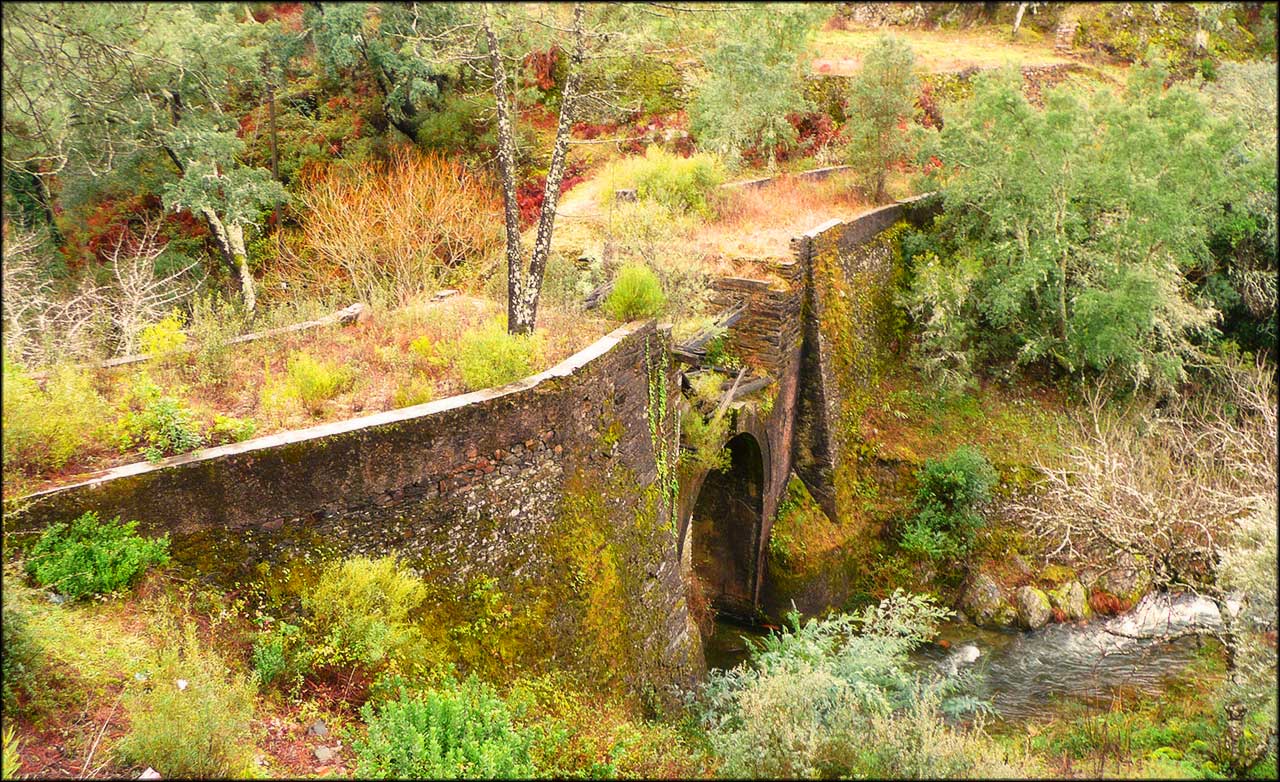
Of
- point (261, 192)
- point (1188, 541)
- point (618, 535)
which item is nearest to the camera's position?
point (618, 535)

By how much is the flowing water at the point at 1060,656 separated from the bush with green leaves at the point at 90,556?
9771 millimetres

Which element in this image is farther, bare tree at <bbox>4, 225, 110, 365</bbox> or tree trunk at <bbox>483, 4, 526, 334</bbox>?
tree trunk at <bbox>483, 4, 526, 334</bbox>

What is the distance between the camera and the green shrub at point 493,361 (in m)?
6.93

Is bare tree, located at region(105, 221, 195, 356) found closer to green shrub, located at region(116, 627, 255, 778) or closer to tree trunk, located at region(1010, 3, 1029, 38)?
green shrub, located at region(116, 627, 255, 778)

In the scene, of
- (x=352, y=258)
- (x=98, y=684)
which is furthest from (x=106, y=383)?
(x=352, y=258)

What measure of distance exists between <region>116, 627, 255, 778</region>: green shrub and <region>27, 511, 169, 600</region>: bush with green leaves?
0.60 metres

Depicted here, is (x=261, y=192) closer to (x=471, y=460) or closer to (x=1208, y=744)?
(x=471, y=460)

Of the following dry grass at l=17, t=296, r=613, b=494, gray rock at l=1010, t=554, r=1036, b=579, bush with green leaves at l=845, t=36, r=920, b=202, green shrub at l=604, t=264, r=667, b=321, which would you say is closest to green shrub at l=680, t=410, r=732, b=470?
green shrub at l=604, t=264, r=667, b=321

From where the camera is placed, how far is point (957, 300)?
15188mm

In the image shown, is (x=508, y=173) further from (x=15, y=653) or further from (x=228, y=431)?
(x=15, y=653)

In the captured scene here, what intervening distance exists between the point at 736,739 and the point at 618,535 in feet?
8.16

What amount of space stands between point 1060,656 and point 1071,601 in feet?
4.71

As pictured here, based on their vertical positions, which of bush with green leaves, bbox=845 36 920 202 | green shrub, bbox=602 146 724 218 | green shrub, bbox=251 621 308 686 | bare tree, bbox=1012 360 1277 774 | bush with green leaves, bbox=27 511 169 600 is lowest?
bare tree, bbox=1012 360 1277 774

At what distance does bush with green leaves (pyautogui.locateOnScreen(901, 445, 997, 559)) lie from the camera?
14.5 meters
